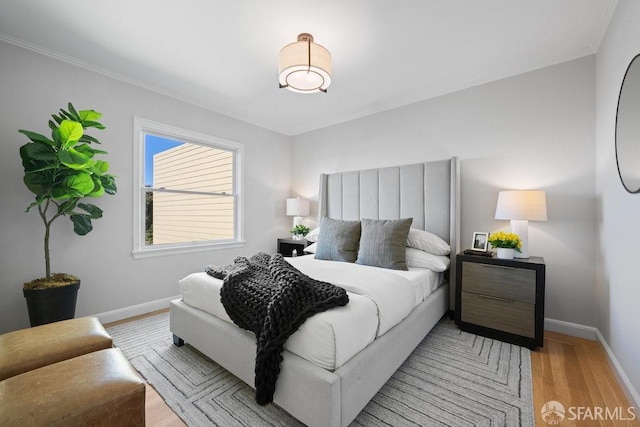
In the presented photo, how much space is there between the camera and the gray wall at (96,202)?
220 centimetres

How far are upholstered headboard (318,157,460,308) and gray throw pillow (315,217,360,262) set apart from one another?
2.09 feet

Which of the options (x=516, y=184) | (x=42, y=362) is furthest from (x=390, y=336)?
(x=516, y=184)

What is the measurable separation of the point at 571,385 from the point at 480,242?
127cm

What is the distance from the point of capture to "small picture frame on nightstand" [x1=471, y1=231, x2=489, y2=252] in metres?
2.61

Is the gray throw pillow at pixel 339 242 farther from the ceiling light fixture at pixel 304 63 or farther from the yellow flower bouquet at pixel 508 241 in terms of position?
the ceiling light fixture at pixel 304 63

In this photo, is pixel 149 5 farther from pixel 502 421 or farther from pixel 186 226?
pixel 502 421

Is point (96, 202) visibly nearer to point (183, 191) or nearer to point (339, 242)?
point (183, 191)

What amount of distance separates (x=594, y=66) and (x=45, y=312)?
5070mm

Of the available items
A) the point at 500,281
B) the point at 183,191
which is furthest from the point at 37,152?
the point at 500,281

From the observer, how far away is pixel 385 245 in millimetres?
2494

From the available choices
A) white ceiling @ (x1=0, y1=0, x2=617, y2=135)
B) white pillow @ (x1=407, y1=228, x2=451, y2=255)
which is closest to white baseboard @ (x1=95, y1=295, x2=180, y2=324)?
white ceiling @ (x1=0, y1=0, x2=617, y2=135)

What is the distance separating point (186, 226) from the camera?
11.4 ft

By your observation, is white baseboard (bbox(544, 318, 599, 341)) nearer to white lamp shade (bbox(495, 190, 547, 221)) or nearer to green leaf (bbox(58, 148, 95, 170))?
white lamp shade (bbox(495, 190, 547, 221))

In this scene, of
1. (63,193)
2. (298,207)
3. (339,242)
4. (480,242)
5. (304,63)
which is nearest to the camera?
(304,63)
